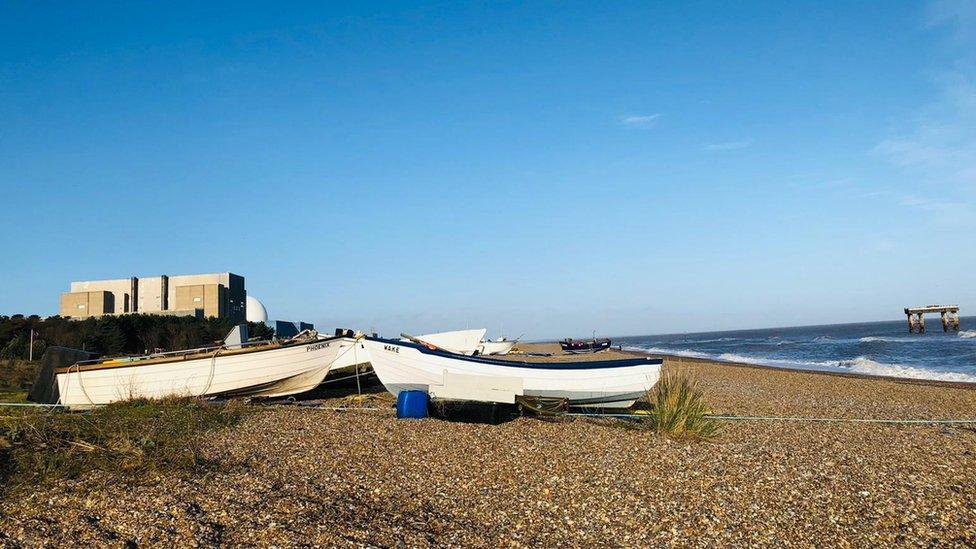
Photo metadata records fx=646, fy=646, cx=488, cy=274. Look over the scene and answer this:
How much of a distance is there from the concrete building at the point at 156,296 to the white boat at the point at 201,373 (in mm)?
37419

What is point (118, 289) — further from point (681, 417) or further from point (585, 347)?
point (681, 417)

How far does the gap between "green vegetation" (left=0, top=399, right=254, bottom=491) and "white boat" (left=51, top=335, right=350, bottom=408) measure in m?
1.07

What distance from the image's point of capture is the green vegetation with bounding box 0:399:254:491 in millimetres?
7574

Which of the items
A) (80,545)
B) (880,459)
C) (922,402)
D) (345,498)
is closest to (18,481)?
(80,545)

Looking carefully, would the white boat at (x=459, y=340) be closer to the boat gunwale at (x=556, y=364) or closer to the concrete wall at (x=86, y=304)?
the boat gunwale at (x=556, y=364)

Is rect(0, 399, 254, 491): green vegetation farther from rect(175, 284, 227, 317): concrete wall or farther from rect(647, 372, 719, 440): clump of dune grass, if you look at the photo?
rect(175, 284, 227, 317): concrete wall

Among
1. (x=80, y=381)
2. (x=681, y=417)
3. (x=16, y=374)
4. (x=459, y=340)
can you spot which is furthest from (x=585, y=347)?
(x=681, y=417)

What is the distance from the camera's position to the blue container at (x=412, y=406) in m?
12.5

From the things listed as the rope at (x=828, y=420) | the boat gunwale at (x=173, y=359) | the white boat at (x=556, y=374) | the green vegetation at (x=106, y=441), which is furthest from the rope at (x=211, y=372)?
the rope at (x=828, y=420)

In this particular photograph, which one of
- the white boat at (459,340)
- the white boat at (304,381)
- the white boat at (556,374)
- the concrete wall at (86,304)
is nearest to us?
the white boat at (556,374)

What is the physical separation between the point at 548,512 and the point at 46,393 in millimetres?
12527

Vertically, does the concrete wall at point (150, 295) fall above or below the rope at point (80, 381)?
above

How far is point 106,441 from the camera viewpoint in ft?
29.3

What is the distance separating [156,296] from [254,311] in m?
8.68
